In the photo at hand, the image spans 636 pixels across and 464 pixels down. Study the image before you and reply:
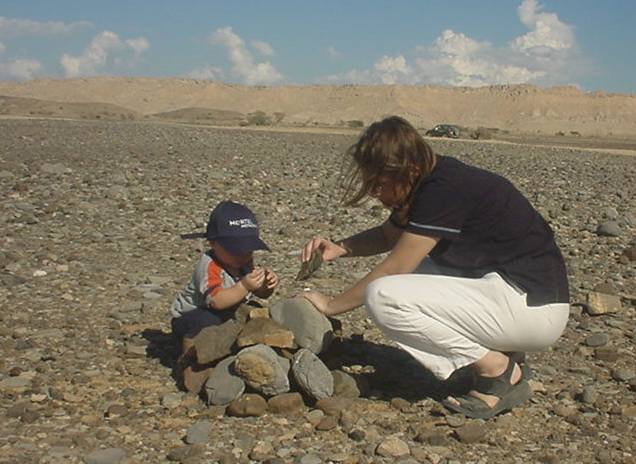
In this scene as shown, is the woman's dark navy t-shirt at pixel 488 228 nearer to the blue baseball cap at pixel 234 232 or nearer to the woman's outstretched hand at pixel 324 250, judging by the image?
the woman's outstretched hand at pixel 324 250

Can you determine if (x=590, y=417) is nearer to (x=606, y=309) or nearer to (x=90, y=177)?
(x=606, y=309)

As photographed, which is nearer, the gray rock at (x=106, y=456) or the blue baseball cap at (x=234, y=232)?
the gray rock at (x=106, y=456)

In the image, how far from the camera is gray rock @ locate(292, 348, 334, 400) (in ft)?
13.6

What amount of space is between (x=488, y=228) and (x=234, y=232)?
4.48 feet

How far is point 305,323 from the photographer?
453cm

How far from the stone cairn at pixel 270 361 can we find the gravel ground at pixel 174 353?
90 millimetres

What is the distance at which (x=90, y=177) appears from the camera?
1127 cm

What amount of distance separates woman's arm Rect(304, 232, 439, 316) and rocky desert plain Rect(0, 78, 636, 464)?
38 cm

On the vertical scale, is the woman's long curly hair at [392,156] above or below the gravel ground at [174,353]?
above

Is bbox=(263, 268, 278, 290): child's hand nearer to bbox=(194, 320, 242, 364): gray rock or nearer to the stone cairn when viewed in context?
the stone cairn

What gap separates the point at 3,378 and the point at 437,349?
225 centimetres

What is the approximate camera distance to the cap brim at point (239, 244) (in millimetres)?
4516

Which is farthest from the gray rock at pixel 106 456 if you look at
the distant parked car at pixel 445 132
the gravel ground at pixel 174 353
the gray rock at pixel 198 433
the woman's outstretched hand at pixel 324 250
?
the distant parked car at pixel 445 132

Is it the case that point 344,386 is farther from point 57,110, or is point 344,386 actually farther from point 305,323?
point 57,110
